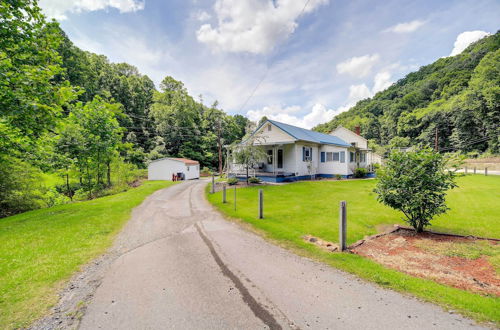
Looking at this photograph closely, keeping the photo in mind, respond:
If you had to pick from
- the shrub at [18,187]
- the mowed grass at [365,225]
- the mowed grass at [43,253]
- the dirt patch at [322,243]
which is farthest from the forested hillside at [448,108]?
the shrub at [18,187]

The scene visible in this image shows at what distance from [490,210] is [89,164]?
77.3 ft

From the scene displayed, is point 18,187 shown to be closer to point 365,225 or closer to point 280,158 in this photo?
point 365,225

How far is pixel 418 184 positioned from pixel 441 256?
2.01m

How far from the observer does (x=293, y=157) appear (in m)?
18.8

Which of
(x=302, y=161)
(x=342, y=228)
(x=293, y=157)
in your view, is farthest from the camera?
(x=302, y=161)

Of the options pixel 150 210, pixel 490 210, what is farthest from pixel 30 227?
pixel 490 210

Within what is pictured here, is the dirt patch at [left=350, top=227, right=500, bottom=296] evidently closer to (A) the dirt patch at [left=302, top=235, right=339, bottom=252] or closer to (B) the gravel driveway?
(A) the dirt patch at [left=302, top=235, right=339, bottom=252]

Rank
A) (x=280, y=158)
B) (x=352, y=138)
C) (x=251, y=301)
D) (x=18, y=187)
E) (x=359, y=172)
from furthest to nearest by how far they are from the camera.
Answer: (x=352, y=138), (x=359, y=172), (x=280, y=158), (x=18, y=187), (x=251, y=301)

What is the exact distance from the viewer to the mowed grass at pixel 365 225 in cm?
295

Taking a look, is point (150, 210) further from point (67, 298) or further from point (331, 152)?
point (331, 152)

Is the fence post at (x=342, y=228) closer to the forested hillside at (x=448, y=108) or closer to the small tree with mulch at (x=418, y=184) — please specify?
the small tree with mulch at (x=418, y=184)

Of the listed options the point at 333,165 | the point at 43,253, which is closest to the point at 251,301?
the point at 43,253

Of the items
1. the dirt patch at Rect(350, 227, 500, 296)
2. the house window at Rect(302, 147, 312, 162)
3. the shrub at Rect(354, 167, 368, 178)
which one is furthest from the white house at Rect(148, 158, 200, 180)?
the dirt patch at Rect(350, 227, 500, 296)

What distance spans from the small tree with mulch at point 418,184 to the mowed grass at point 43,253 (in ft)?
26.9
